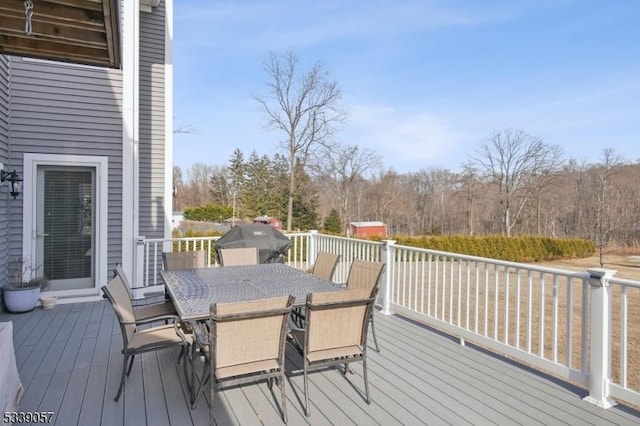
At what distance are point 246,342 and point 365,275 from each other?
174cm

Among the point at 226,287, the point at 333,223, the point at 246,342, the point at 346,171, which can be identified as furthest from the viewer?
the point at 346,171

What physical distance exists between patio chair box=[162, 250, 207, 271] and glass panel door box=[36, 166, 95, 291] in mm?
1680

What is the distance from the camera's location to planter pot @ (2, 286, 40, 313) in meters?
4.84

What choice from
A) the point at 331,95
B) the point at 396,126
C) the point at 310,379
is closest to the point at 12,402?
the point at 310,379

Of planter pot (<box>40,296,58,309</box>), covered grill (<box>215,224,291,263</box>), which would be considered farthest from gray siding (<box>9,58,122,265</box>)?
covered grill (<box>215,224,291,263</box>)

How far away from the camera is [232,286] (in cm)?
354

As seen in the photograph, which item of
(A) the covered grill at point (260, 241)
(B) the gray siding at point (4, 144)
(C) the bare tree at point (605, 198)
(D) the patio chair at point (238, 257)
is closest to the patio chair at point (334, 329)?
(D) the patio chair at point (238, 257)

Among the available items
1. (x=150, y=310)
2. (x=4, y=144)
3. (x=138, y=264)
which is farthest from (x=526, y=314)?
(x=4, y=144)

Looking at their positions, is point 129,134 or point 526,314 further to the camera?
point 129,134

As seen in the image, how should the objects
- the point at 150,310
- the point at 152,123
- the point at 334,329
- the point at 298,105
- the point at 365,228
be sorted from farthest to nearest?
the point at 365,228 < the point at 298,105 < the point at 152,123 < the point at 150,310 < the point at 334,329

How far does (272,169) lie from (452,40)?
18.1 m

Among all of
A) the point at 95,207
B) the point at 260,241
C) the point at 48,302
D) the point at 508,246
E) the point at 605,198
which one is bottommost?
the point at 508,246

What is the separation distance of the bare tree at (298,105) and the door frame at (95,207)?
1485 cm

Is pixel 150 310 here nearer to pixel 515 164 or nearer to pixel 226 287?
pixel 226 287
